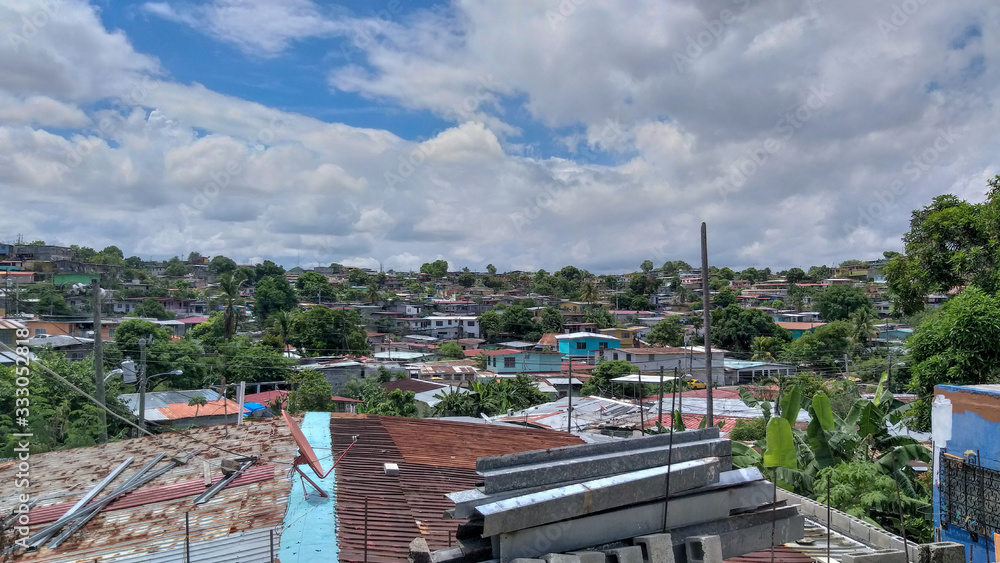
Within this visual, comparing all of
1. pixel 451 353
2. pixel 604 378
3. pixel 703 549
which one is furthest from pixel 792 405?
pixel 451 353

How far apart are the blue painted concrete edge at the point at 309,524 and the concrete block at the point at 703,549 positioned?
285cm

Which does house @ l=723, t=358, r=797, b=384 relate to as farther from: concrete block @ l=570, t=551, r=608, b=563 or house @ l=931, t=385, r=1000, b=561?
concrete block @ l=570, t=551, r=608, b=563

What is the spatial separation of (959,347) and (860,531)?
237 inches

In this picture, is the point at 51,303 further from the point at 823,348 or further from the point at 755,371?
the point at 823,348

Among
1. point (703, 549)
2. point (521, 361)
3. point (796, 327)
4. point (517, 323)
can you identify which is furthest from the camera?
point (517, 323)

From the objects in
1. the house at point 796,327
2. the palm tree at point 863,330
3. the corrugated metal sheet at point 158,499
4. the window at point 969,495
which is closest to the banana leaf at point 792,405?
the window at point 969,495

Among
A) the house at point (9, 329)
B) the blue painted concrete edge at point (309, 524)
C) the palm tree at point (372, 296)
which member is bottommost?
the blue painted concrete edge at point (309, 524)

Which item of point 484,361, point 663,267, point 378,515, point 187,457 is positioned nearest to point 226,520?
point 378,515

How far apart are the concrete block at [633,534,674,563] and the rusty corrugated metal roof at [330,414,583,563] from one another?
167 cm

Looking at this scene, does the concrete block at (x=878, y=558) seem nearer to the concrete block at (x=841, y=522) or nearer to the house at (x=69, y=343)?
the concrete block at (x=841, y=522)

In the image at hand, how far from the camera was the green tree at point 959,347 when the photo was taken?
11.0 m

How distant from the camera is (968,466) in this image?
8336 millimetres

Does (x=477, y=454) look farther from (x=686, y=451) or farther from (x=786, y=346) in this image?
(x=786, y=346)

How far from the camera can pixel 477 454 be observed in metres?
9.68
